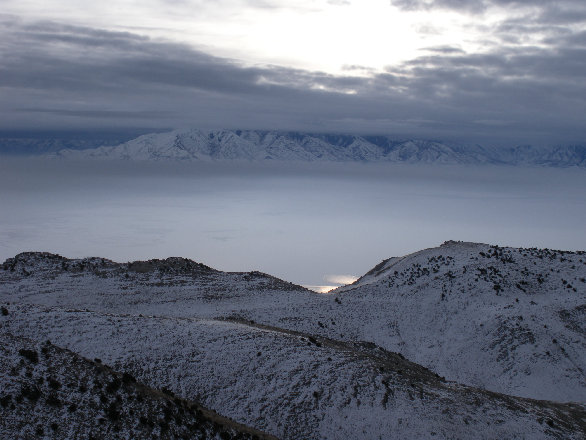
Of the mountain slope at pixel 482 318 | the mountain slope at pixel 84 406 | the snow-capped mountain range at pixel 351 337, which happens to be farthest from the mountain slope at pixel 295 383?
the mountain slope at pixel 482 318

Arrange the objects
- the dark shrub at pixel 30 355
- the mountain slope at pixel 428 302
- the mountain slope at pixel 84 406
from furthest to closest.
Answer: the mountain slope at pixel 428 302
the dark shrub at pixel 30 355
the mountain slope at pixel 84 406

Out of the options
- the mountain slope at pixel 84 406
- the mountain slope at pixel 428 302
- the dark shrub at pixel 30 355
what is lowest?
the mountain slope at pixel 428 302

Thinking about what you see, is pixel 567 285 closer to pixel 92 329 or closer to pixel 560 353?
pixel 560 353

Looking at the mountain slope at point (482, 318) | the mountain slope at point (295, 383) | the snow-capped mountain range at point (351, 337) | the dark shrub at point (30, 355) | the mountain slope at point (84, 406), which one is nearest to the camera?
the mountain slope at point (84, 406)

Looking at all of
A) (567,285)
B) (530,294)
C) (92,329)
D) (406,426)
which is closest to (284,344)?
(406,426)

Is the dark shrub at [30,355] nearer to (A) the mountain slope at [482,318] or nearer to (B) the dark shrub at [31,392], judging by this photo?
(B) the dark shrub at [31,392]

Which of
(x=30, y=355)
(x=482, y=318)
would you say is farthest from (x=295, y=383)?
(x=482, y=318)

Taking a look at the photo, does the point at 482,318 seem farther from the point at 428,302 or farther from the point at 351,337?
the point at 351,337

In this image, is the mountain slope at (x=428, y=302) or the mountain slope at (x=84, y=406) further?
the mountain slope at (x=428, y=302)
